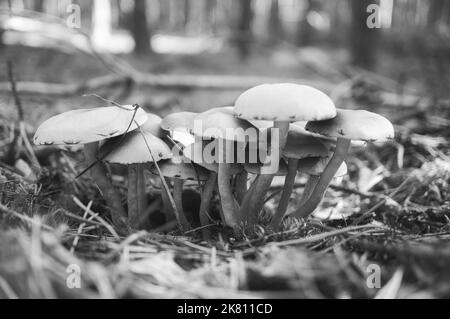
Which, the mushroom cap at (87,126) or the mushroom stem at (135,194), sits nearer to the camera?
the mushroom cap at (87,126)

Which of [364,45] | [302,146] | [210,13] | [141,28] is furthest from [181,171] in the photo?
[210,13]

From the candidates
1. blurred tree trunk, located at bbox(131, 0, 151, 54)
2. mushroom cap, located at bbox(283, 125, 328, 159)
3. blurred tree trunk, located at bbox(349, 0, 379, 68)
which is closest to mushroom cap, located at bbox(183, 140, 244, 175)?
mushroom cap, located at bbox(283, 125, 328, 159)

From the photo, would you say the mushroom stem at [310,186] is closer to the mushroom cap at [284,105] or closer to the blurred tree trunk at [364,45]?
the mushroom cap at [284,105]

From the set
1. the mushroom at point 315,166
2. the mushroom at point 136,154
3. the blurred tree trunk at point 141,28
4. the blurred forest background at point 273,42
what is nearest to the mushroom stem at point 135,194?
the mushroom at point 136,154

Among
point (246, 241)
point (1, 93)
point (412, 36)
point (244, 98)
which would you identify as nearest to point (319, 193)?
point (246, 241)

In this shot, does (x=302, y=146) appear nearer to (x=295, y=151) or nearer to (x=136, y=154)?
(x=295, y=151)
